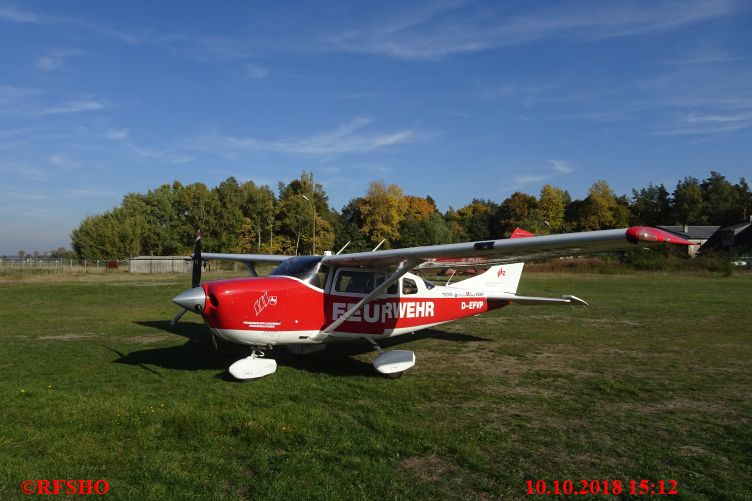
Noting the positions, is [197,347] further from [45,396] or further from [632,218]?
[632,218]

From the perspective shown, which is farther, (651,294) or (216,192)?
(216,192)

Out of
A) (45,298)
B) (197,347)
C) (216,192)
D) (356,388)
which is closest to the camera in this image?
(356,388)

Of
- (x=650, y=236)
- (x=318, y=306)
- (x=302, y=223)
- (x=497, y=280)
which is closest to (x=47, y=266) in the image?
(x=302, y=223)

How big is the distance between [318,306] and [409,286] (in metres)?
2.05

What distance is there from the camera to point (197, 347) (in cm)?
1029

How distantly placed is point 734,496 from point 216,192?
62.4 metres

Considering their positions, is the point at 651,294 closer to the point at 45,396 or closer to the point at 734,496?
the point at 734,496

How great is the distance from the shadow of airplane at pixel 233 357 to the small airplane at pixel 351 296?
44 cm

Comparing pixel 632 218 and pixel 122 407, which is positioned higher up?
pixel 632 218

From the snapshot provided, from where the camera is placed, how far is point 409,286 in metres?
9.37

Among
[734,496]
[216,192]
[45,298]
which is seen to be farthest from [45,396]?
[216,192]

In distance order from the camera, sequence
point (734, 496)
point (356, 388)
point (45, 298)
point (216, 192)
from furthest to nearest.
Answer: point (216, 192), point (45, 298), point (356, 388), point (734, 496)

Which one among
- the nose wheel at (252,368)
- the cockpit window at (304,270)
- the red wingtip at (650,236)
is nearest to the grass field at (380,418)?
the nose wheel at (252,368)

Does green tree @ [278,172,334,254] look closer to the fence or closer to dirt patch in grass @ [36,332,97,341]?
the fence
